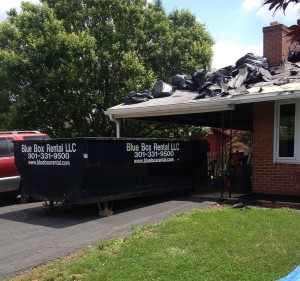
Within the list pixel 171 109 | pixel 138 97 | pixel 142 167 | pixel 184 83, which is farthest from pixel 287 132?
pixel 138 97

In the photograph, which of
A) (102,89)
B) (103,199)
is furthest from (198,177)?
(102,89)

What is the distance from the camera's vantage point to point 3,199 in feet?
40.3

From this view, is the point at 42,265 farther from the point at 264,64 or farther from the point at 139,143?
the point at 264,64

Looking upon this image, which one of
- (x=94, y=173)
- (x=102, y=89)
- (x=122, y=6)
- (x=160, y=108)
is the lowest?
(x=94, y=173)

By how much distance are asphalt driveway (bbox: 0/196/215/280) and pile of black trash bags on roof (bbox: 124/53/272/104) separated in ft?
9.99

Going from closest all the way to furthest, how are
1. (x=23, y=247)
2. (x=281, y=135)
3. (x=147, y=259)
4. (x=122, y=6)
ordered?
(x=147, y=259)
(x=23, y=247)
(x=281, y=135)
(x=122, y=6)

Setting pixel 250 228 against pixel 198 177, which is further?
pixel 198 177

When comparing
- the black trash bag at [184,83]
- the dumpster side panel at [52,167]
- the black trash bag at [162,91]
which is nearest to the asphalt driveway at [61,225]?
the dumpster side panel at [52,167]

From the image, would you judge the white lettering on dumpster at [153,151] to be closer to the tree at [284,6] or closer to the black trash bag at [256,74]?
the black trash bag at [256,74]

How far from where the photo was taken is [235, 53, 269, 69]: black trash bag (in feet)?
42.4

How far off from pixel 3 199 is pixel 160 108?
522 cm

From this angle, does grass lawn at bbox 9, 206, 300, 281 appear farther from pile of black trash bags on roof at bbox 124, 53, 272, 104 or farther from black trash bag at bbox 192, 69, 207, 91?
black trash bag at bbox 192, 69, 207, 91

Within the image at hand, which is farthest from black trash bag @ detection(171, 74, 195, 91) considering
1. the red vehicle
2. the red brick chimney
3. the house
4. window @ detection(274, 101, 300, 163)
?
the red vehicle

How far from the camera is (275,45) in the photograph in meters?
13.9
